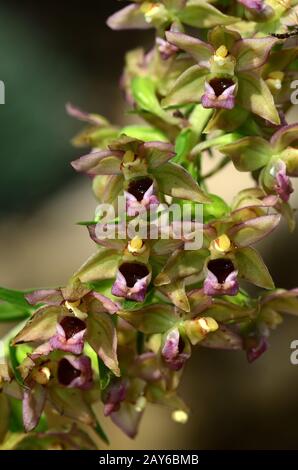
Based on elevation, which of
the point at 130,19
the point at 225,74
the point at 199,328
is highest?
the point at 130,19

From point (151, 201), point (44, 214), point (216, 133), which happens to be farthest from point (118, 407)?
point (44, 214)

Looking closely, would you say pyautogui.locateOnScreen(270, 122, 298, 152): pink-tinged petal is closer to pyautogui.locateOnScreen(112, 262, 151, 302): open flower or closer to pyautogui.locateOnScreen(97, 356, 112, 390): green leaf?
pyautogui.locateOnScreen(112, 262, 151, 302): open flower

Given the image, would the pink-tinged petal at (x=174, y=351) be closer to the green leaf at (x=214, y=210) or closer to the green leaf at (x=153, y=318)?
the green leaf at (x=153, y=318)

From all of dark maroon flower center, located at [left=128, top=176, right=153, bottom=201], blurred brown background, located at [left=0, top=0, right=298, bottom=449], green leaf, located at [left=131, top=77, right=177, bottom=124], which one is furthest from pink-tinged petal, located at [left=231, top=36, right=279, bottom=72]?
blurred brown background, located at [left=0, top=0, right=298, bottom=449]

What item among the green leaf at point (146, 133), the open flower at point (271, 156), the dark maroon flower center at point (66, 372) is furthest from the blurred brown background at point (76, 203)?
the dark maroon flower center at point (66, 372)

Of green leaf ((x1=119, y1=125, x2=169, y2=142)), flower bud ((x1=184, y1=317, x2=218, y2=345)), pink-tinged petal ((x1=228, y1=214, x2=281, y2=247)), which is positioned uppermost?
green leaf ((x1=119, y1=125, x2=169, y2=142))

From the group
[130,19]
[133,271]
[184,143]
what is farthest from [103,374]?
[130,19]

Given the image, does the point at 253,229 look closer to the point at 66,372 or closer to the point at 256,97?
the point at 256,97
